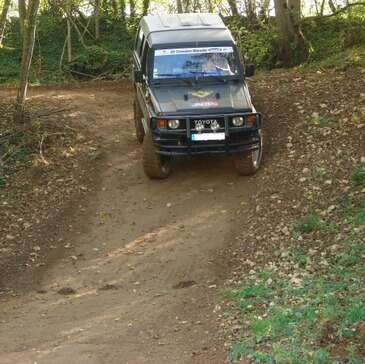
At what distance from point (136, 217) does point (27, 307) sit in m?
2.68

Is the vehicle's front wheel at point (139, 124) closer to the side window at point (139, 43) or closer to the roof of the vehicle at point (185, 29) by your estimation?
the side window at point (139, 43)

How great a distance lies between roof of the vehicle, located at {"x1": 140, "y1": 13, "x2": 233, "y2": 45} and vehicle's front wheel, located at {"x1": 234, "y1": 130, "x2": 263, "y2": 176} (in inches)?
76.2

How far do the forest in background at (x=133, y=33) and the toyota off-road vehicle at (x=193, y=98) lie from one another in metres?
4.26

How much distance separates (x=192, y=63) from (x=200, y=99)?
2.87 ft

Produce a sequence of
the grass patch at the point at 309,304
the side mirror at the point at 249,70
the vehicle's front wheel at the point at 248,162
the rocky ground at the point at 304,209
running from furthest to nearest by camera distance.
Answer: the side mirror at the point at 249,70
the vehicle's front wheel at the point at 248,162
the rocky ground at the point at 304,209
the grass patch at the point at 309,304

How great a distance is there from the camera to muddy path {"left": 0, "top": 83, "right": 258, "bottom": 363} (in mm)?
7129

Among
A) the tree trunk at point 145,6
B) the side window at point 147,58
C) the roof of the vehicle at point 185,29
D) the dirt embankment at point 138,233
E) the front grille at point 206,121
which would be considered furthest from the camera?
the tree trunk at point 145,6

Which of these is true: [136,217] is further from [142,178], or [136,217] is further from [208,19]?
[208,19]

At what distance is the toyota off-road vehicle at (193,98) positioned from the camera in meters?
10.7

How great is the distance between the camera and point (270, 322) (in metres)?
6.85

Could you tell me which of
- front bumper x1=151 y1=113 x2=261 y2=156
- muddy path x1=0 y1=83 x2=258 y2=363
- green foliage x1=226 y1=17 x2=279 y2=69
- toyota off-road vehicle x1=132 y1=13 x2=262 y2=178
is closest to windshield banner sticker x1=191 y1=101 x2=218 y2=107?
toyota off-road vehicle x1=132 y1=13 x2=262 y2=178

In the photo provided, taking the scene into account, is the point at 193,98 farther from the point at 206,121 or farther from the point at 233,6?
the point at 233,6

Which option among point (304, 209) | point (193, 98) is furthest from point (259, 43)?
point (304, 209)

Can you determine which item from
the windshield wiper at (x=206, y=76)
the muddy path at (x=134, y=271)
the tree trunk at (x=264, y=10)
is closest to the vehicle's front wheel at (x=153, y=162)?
the muddy path at (x=134, y=271)
